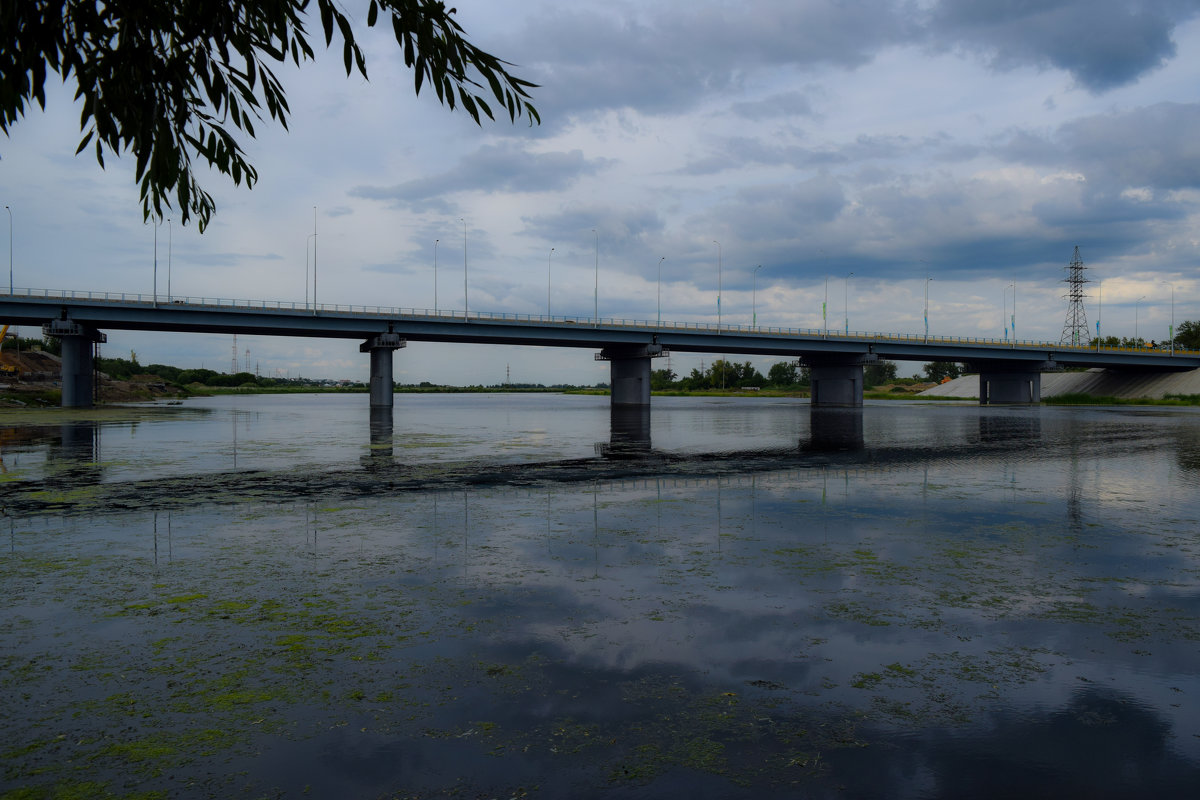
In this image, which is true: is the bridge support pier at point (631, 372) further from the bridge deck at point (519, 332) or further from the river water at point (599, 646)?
the river water at point (599, 646)

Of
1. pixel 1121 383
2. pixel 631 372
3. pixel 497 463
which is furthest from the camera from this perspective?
pixel 1121 383

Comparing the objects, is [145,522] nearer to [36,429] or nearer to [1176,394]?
[36,429]

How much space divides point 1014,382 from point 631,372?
71406 mm

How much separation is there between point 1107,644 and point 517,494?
39.1ft

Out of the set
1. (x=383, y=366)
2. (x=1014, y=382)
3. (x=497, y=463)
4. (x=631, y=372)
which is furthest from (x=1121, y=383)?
(x=497, y=463)

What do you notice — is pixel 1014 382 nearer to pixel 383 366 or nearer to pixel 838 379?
pixel 838 379

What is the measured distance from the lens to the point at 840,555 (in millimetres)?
10945

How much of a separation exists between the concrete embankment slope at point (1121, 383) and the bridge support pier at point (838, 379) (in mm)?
57242

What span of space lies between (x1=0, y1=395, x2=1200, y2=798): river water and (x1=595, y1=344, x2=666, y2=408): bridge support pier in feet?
260

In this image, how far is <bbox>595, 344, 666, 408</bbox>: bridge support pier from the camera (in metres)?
95.6

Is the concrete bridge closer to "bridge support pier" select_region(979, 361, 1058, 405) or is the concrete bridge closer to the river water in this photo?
"bridge support pier" select_region(979, 361, 1058, 405)

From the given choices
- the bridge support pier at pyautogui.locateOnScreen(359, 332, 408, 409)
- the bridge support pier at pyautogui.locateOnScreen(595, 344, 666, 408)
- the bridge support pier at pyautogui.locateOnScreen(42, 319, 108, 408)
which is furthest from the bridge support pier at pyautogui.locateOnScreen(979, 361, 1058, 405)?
the bridge support pier at pyautogui.locateOnScreen(42, 319, 108, 408)

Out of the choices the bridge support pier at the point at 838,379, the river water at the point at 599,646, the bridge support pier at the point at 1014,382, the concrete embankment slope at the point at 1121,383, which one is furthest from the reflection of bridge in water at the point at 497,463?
the concrete embankment slope at the point at 1121,383

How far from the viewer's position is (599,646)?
7090 millimetres
